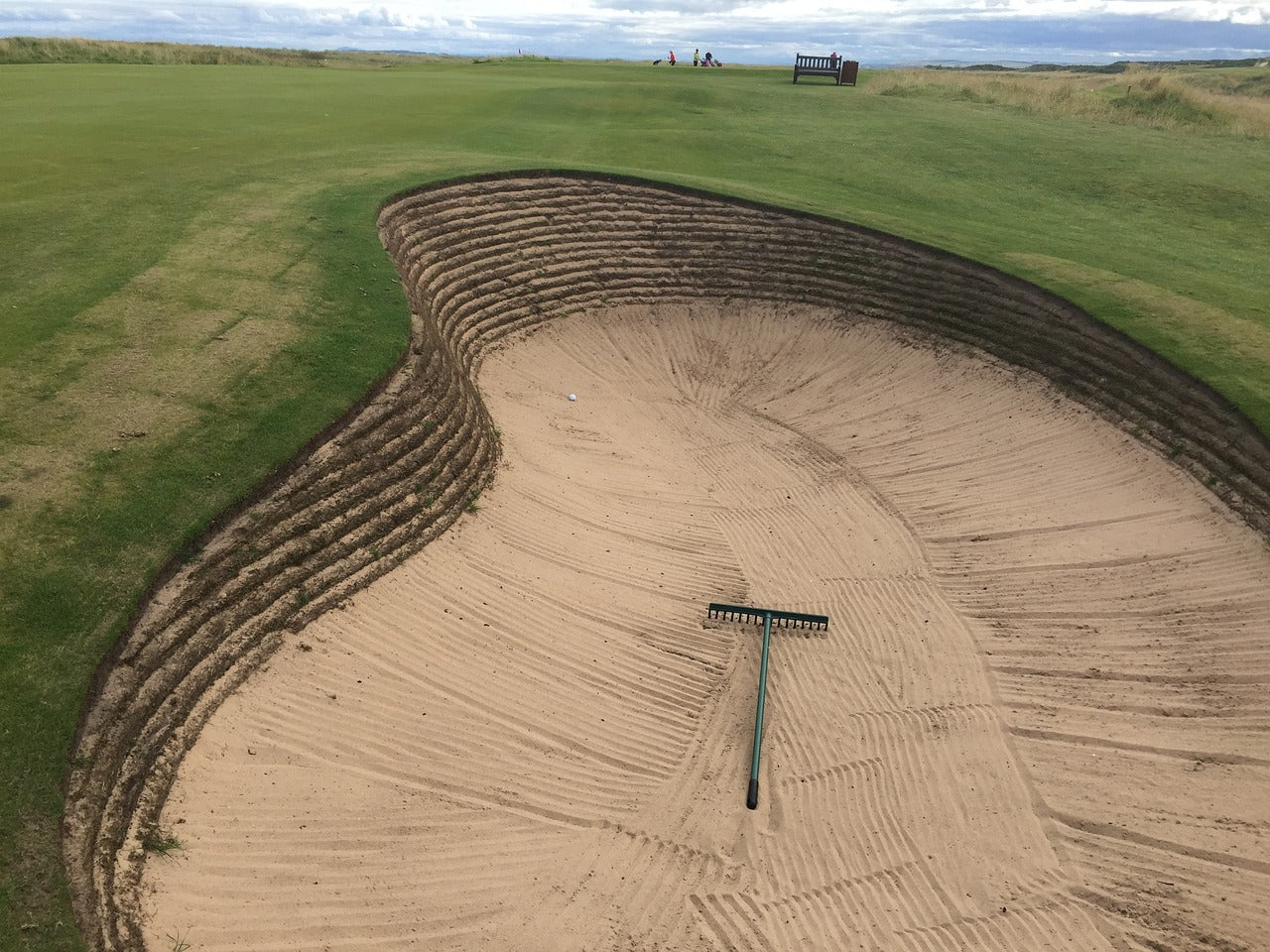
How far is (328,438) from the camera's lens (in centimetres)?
1327

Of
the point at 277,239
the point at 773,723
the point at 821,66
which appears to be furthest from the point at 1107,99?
the point at 773,723

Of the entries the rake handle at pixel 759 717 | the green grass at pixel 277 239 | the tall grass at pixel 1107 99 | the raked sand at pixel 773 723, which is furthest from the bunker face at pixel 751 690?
the tall grass at pixel 1107 99

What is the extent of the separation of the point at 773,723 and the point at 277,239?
15.8 meters

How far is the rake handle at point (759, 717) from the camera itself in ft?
36.9

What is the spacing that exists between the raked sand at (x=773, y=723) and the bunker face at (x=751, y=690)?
0.05m

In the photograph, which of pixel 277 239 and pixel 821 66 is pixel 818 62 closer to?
pixel 821 66

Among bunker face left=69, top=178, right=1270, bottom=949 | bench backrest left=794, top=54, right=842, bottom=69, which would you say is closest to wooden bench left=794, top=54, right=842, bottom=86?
bench backrest left=794, top=54, right=842, bottom=69

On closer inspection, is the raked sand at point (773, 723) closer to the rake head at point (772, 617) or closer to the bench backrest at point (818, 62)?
the rake head at point (772, 617)

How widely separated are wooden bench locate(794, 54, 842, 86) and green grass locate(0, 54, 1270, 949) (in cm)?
809

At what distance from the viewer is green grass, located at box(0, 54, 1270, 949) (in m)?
10.3

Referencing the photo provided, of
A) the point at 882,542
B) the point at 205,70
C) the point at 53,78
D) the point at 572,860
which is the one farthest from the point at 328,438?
the point at 205,70

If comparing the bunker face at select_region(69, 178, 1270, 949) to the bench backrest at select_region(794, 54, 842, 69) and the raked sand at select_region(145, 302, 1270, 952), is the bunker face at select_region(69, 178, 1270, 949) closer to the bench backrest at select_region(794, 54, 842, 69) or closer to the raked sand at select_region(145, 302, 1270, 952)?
the raked sand at select_region(145, 302, 1270, 952)

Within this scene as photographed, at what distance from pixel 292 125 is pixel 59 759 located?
26.5m

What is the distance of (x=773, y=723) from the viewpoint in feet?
41.6
